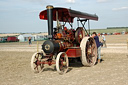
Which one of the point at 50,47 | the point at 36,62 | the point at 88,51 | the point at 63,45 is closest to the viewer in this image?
the point at 50,47

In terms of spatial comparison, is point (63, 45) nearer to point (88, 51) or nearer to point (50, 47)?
point (50, 47)

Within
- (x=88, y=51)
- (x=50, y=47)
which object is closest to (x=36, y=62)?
(x=50, y=47)

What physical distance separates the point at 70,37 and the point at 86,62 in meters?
1.18

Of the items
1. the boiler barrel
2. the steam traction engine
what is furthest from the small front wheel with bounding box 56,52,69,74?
the boiler barrel

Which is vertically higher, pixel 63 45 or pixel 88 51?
pixel 63 45

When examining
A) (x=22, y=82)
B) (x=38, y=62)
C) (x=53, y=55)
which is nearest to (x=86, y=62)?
(x=53, y=55)

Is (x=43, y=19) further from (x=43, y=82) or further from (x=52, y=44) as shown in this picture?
(x=43, y=82)

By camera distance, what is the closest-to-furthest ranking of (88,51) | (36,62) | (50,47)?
(50,47), (36,62), (88,51)

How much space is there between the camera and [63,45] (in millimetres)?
6773

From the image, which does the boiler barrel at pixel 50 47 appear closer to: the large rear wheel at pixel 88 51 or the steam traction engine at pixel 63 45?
the steam traction engine at pixel 63 45

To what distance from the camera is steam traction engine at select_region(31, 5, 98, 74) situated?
6.26 metres

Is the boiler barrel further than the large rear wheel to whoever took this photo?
No

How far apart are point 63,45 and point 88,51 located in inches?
58.9

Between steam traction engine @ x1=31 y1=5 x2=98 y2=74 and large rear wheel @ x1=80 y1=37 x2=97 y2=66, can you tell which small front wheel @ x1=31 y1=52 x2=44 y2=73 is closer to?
steam traction engine @ x1=31 y1=5 x2=98 y2=74
